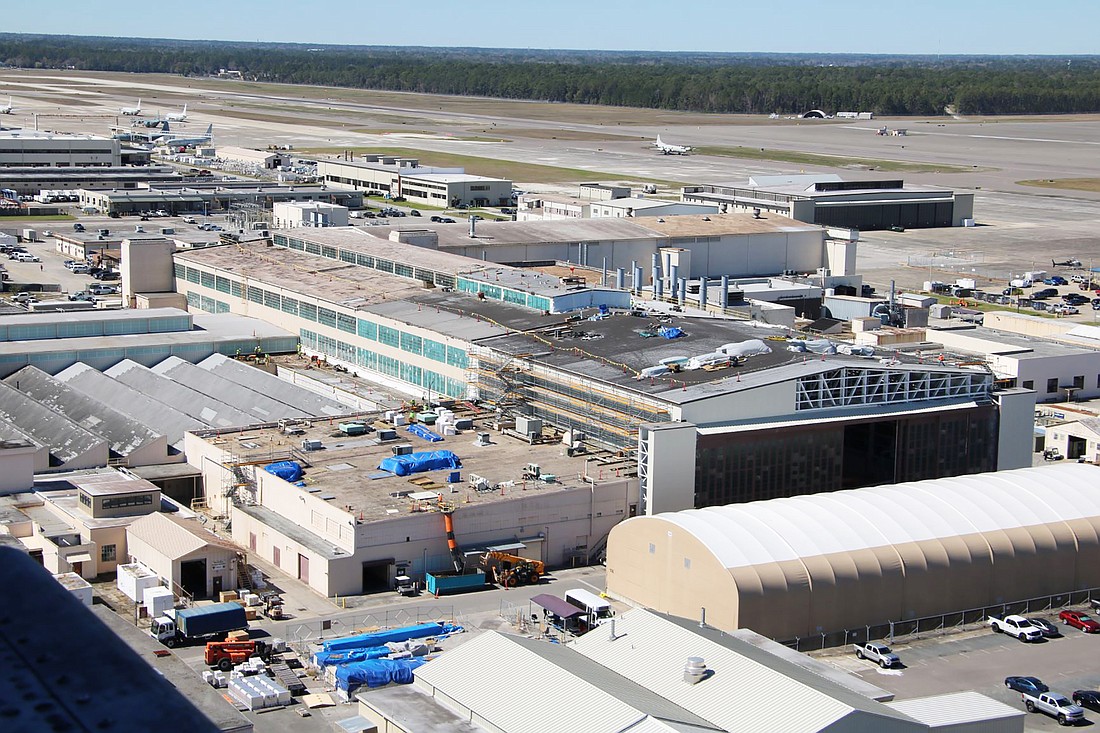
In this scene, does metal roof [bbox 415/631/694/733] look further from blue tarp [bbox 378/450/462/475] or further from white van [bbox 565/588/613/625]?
blue tarp [bbox 378/450/462/475]

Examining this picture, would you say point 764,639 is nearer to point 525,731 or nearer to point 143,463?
point 525,731

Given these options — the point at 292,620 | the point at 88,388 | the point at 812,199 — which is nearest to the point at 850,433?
the point at 292,620

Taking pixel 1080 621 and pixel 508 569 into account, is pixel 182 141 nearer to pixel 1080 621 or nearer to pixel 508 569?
pixel 508 569

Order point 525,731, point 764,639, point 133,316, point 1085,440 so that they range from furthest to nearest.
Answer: point 133,316 < point 1085,440 < point 764,639 < point 525,731

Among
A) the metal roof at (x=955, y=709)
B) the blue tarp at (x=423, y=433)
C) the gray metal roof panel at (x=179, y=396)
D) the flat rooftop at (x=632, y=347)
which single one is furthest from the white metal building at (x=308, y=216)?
the metal roof at (x=955, y=709)

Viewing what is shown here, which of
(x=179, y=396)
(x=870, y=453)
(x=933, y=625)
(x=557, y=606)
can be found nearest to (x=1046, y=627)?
(x=933, y=625)

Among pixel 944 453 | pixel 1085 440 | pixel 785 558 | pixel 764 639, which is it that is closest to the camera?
pixel 764 639
